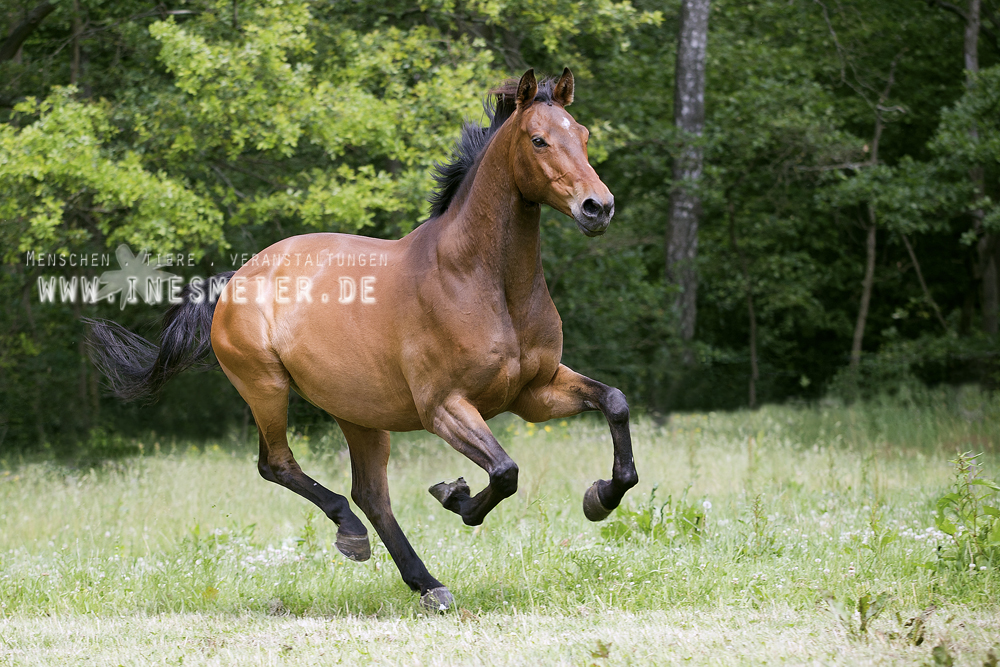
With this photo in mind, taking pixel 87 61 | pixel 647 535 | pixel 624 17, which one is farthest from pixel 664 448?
pixel 87 61

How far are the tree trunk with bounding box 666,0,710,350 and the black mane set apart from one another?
951cm

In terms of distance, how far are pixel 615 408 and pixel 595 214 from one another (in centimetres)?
104

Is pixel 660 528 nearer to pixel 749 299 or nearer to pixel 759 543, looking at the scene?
pixel 759 543

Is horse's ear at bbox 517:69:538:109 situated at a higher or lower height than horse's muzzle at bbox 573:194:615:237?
higher

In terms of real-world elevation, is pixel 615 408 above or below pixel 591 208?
below

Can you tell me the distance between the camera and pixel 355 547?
15.8 ft

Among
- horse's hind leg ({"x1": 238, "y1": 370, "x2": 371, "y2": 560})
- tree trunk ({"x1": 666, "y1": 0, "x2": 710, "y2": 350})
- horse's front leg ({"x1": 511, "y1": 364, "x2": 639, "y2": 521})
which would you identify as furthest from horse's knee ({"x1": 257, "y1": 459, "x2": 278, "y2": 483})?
tree trunk ({"x1": 666, "y1": 0, "x2": 710, "y2": 350})

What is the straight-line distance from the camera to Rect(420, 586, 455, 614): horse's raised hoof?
182 inches

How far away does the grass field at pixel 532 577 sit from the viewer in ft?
12.6

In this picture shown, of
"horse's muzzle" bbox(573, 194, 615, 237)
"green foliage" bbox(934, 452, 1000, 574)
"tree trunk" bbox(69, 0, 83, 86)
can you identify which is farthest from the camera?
"tree trunk" bbox(69, 0, 83, 86)

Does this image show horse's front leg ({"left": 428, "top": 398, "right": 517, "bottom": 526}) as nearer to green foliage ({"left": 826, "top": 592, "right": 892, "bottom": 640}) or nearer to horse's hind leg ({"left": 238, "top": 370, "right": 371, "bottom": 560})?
horse's hind leg ({"left": 238, "top": 370, "right": 371, "bottom": 560})

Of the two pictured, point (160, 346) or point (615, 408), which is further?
point (160, 346)

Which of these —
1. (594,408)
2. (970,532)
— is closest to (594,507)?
(594,408)

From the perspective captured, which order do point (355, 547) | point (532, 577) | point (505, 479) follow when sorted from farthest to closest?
point (532, 577), point (355, 547), point (505, 479)
